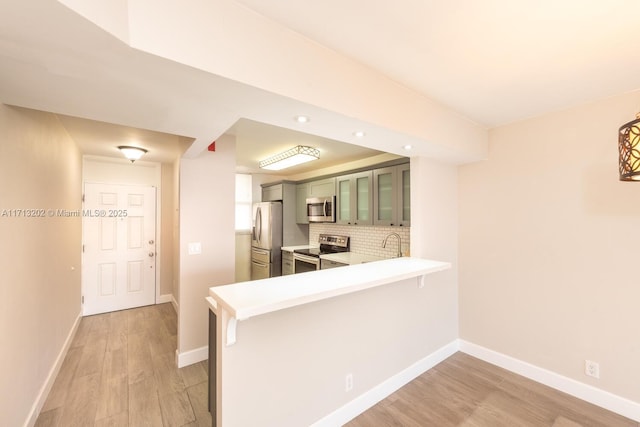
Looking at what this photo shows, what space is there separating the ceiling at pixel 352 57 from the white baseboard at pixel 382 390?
6.86 ft

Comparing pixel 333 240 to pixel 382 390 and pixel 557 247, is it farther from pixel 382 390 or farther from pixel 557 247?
pixel 557 247

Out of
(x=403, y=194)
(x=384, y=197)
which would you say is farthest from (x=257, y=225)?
(x=403, y=194)

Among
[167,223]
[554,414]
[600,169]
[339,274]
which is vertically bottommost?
[554,414]

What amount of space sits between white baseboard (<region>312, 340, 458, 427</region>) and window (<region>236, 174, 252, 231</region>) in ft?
13.9

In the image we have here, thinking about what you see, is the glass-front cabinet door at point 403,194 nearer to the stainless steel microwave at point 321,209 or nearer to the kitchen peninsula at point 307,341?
the kitchen peninsula at point 307,341

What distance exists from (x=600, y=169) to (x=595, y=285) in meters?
0.99

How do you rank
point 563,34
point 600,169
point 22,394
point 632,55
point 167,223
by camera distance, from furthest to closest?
point 167,223 → point 600,169 → point 22,394 → point 632,55 → point 563,34

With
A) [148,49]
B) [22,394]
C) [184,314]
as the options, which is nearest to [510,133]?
[148,49]

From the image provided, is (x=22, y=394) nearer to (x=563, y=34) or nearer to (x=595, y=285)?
(x=563, y=34)

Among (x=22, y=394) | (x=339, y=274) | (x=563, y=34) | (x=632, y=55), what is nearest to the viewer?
(x=563, y=34)

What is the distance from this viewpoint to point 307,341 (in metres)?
1.86

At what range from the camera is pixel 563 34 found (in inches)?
57.1

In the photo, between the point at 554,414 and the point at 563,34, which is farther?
the point at 554,414

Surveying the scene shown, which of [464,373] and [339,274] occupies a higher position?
[339,274]
